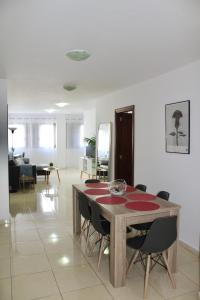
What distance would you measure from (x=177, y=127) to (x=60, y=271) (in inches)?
92.4

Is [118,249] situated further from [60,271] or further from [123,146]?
[123,146]

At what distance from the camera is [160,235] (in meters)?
2.31

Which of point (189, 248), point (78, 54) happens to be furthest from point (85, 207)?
point (78, 54)

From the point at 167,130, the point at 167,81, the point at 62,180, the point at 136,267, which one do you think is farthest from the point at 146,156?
the point at 62,180

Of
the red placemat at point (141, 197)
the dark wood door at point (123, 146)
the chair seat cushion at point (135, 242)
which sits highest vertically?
the dark wood door at point (123, 146)

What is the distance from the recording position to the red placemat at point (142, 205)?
2.62 meters

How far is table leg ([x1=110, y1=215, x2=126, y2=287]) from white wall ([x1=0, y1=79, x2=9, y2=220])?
2531 millimetres

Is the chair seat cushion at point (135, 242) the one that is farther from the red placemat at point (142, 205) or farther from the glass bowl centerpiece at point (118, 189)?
the glass bowl centerpiece at point (118, 189)

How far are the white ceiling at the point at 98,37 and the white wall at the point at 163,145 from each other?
0.23 metres

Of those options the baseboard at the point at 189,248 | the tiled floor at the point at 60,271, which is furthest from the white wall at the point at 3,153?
the baseboard at the point at 189,248

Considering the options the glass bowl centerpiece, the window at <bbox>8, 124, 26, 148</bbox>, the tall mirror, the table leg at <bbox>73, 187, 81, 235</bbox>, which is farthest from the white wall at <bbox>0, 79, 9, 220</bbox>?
the window at <bbox>8, 124, 26, 148</bbox>

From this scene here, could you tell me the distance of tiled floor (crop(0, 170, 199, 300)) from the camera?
2.41 metres

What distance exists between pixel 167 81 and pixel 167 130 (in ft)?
2.36

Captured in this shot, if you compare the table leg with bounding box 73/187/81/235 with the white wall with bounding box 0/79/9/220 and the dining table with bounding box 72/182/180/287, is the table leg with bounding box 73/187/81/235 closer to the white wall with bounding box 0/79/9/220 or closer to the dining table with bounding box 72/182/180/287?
the dining table with bounding box 72/182/180/287
